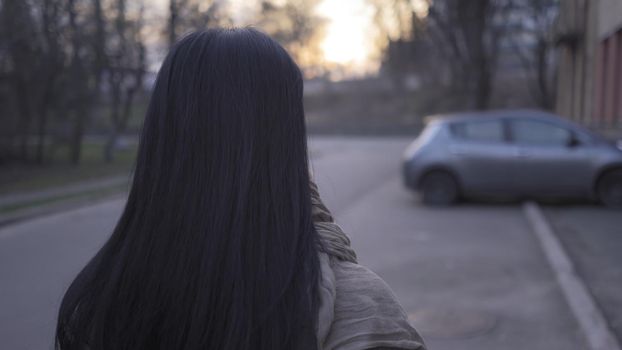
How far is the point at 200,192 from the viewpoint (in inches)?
52.5

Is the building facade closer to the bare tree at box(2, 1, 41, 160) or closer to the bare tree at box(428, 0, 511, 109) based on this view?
the bare tree at box(428, 0, 511, 109)

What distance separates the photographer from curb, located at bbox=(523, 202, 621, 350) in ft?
16.9

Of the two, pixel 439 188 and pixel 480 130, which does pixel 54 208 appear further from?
pixel 480 130

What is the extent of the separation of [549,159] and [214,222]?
1181 cm

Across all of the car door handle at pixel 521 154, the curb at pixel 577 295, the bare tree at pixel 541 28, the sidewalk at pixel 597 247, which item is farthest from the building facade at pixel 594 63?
the bare tree at pixel 541 28

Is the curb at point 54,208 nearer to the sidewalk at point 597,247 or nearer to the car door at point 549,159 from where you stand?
the car door at point 549,159

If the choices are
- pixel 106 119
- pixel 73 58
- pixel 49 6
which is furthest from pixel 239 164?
pixel 106 119

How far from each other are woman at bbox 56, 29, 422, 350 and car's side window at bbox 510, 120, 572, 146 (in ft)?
38.7

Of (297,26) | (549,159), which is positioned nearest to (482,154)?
(549,159)

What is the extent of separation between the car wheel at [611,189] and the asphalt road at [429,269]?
142 centimetres

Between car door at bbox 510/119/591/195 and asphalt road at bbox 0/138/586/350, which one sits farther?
car door at bbox 510/119/591/195

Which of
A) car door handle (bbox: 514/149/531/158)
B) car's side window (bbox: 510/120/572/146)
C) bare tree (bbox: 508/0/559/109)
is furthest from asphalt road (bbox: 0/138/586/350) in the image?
bare tree (bbox: 508/0/559/109)

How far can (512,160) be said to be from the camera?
1252 cm

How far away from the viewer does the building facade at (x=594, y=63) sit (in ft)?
54.6
